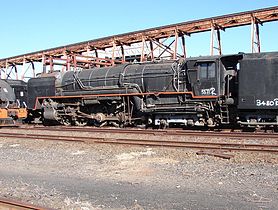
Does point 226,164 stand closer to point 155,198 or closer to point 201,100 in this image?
point 155,198

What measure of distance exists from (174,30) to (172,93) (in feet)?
41.6

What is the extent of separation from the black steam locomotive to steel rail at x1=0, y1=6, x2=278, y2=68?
392 inches

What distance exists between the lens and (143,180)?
281 inches

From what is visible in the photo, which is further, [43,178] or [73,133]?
[73,133]

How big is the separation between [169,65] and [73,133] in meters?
5.46

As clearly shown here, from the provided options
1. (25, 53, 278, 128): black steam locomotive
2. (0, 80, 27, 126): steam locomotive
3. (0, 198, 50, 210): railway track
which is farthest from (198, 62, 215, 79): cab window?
(0, 80, 27, 126): steam locomotive

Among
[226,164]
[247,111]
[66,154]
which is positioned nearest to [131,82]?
[247,111]

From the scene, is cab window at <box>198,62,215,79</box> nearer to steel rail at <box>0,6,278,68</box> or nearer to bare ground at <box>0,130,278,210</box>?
bare ground at <box>0,130,278,210</box>

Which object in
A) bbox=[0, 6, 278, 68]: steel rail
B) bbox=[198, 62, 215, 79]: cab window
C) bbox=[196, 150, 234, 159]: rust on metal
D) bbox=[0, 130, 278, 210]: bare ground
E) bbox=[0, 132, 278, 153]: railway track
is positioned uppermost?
bbox=[0, 6, 278, 68]: steel rail

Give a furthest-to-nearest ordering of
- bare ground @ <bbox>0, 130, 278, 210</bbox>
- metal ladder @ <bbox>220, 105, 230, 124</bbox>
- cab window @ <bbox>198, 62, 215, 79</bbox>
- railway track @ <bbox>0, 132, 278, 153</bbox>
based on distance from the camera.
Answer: cab window @ <bbox>198, 62, 215, 79</bbox> < metal ladder @ <bbox>220, 105, 230, 124</bbox> < railway track @ <bbox>0, 132, 278, 153</bbox> < bare ground @ <bbox>0, 130, 278, 210</bbox>

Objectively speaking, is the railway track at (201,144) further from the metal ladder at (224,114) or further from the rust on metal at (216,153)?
the metal ladder at (224,114)

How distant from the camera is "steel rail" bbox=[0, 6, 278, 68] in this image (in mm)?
23297

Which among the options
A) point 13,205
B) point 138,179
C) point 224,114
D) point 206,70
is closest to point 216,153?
point 138,179

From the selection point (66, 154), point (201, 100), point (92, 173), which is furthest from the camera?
point (201, 100)
